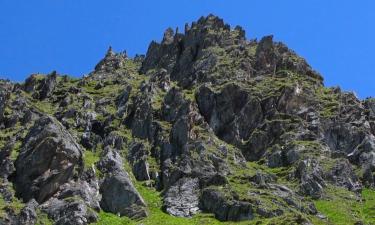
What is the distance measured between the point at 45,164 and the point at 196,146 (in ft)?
87.4

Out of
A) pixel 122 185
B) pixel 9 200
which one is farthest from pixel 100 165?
pixel 9 200

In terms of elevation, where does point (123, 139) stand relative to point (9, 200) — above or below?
above

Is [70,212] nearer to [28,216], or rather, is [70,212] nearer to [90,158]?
[28,216]

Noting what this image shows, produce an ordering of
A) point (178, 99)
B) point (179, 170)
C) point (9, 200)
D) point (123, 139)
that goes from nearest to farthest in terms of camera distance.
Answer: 1. point (9, 200)
2. point (179, 170)
3. point (123, 139)
4. point (178, 99)

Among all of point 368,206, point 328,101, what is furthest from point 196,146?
point 328,101

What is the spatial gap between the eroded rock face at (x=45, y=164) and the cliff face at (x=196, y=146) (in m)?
0.17

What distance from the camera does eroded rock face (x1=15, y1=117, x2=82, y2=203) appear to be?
10988cm

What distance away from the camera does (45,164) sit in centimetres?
11206

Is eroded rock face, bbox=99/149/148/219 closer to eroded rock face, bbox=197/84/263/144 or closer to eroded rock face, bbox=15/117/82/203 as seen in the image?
eroded rock face, bbox=15/117/82/203

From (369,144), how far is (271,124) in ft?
60.2

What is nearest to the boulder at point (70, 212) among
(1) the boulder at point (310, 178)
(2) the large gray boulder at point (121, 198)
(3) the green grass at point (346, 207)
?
(2) the large gray boulder at point (121, 198)

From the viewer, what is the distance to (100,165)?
120312 mm

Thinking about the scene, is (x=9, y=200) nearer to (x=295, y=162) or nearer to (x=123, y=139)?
(x=123, y=139)

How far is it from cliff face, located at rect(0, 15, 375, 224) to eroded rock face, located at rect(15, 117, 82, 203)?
0.56ft
